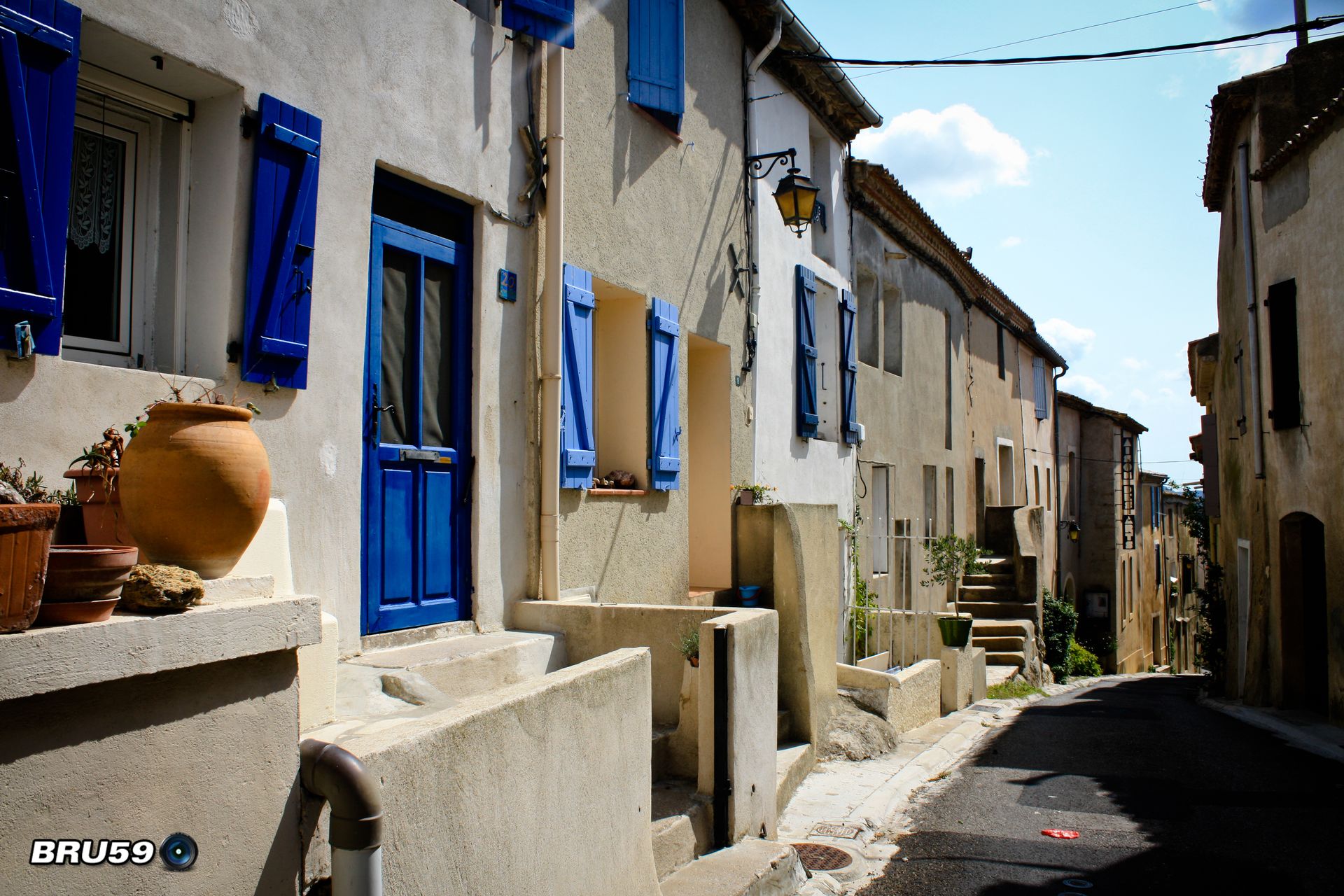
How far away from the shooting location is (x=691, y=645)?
5.45 meters

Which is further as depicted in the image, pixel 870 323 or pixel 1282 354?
pixel 870 323

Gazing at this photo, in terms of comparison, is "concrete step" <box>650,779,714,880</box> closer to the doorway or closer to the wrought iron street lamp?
the doorway

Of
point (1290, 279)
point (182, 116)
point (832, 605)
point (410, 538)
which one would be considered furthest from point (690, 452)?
point (1290, 279)

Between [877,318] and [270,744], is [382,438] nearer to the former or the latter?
[270,744]

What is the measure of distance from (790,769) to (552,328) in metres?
3.44

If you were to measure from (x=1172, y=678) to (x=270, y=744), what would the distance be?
880 inches

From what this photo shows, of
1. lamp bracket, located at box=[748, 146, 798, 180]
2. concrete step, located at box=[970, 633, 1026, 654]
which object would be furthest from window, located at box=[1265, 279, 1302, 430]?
concrete step, located at box=[970, 633, 1026, 654]

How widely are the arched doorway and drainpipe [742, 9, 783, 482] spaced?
6.86 metres

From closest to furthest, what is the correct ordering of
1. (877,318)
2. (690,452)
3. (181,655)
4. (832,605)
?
(181,655)
(832,605)
(690,452)
(877,318)

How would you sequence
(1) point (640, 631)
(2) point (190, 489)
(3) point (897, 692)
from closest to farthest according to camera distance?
(2) point (190, 489)
(1) point (640, 631)
(3) point (897, 692)

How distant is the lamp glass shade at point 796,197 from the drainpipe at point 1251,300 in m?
6.83

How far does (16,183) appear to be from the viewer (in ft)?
11.0

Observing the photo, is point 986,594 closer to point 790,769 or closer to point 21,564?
point 790,769

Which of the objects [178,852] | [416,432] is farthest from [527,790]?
[416,432]
